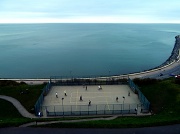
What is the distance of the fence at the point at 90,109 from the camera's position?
106ft

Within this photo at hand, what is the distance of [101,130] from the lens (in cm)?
2180

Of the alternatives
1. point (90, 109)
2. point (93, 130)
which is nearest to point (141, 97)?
point (90, 109)

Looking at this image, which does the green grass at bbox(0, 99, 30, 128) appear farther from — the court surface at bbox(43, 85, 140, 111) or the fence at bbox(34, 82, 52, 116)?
the court surface at bbox(43, 85, 140, 111)

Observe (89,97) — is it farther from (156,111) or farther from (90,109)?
(156,111)

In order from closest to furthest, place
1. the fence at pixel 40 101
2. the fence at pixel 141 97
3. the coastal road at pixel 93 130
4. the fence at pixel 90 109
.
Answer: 1. the coastal road at pixel 93 130
2. the fence at pixel 90 109
3. the fence at pixel 40 101
4. the fence at pixel 141 97

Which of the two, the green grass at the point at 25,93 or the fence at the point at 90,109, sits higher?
the green grass at the point at 25,93

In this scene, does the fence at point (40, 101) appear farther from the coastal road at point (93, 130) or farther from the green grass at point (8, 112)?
the coastal road at point (93, 130)

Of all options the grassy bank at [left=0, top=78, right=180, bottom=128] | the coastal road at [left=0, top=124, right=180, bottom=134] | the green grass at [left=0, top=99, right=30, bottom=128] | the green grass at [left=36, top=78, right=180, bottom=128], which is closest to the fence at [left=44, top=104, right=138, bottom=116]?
the grassy bank at [left=0, top=78, right=180, bottom=128]

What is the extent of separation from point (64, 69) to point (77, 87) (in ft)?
160

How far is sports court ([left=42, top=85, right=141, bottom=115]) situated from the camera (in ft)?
111

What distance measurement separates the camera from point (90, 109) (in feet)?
112

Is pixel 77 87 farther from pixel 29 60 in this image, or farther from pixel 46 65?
pixel 29 60

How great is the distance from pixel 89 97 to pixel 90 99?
978 mm

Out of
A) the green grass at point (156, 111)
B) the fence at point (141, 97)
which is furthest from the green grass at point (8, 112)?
the fence at point (141, 97)
